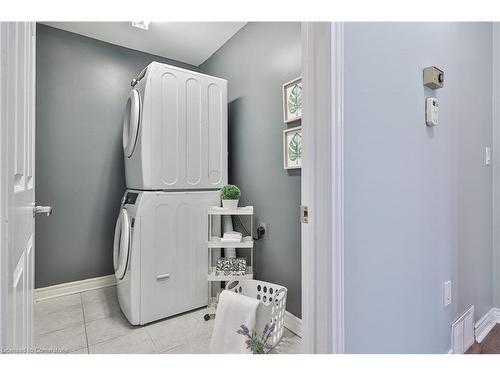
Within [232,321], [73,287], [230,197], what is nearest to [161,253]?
[230,197]

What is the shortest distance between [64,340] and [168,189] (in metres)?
1.20

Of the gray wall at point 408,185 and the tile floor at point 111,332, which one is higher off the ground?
the gray wall at point 408,185

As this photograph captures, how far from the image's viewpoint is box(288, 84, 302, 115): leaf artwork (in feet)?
6.25

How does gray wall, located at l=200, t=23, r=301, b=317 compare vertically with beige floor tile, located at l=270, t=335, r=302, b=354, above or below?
above

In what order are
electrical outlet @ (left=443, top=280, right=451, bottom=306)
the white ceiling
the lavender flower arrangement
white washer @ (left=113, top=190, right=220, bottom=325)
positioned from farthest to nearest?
the white ceiling < white washer @ (left=113, top=190, right=220, bottom=325) < the lavender flower arrangement < electrical outlet @ (left=443, top=280, right=451, bottom=306)

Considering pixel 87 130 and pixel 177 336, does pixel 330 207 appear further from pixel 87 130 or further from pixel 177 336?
pixel 87 130

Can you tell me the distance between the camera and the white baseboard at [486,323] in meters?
1.73

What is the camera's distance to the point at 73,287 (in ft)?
8.47

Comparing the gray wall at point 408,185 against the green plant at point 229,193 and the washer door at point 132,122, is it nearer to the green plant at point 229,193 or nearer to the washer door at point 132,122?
the green plant at point 229,193

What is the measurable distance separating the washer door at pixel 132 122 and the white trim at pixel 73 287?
51.3 inches

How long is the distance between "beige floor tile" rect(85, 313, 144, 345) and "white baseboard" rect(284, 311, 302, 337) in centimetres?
104

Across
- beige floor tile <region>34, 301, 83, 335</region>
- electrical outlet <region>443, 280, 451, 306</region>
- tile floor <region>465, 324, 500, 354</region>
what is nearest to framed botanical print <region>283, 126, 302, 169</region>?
electrical outlet <region>443, 280, 451, 306</region>

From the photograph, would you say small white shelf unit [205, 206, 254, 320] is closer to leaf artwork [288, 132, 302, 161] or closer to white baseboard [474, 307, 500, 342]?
leaf artwork [288, 132, 302, 161]

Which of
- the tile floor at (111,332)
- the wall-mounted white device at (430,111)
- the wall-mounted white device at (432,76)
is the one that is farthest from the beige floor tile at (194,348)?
the wall-mounted white device at (432,76)
